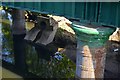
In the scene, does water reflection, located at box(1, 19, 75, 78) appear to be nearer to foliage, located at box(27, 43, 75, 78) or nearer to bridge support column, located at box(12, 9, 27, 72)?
foliage, located at box(27, 43, 75, 78)

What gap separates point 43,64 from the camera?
24281mm

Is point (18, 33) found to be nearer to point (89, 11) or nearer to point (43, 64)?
point (43, 64)

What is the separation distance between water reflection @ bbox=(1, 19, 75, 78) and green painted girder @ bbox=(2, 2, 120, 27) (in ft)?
17.9

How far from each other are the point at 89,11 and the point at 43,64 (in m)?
9.14

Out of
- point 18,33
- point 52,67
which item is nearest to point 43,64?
point 52,67

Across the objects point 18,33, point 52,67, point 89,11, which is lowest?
point 52,67

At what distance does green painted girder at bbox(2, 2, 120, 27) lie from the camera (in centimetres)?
1552

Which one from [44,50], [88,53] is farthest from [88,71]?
[44,50]

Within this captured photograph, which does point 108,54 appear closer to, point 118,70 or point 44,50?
point 118,70

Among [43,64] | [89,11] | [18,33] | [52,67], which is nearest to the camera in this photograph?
[89,11]

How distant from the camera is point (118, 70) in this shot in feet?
71.8

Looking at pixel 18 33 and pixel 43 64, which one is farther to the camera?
pixel 18 33

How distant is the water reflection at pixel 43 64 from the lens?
22.2 meters

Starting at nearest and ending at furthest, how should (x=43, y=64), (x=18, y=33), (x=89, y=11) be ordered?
(x=89, y=11) → (x=43, y=64) → (x=18, y=33)
